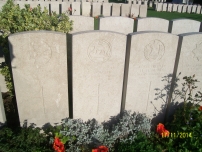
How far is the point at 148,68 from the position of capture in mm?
3457

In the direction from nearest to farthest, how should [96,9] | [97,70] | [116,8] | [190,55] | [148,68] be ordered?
[97,70] < [148,68] < [190,55] < [96,9] < [116,8]

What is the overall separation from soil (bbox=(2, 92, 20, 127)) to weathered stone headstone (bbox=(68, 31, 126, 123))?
3.81ft

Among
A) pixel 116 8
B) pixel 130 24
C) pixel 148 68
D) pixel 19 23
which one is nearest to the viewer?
pixel 148 68

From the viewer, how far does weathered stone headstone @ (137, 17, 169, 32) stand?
4910 mm

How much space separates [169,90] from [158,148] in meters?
1.21

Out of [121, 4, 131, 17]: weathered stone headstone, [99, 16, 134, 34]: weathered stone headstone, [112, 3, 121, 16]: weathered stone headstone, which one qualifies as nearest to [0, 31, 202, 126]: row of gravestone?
[99, 16, 134, 34]: weathered stone headstone

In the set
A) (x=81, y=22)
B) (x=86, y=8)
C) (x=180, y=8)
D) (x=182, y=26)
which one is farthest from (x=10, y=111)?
(x=180, y=8)

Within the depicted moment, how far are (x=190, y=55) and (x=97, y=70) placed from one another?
172 cm

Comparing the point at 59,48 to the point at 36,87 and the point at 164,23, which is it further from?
the point at 164,23

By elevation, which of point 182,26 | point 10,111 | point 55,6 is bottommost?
point 10,111

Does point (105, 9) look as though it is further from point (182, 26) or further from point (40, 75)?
point (40, 75)

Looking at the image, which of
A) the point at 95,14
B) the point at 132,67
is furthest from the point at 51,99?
the point at 95,14

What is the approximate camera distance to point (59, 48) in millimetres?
3004
